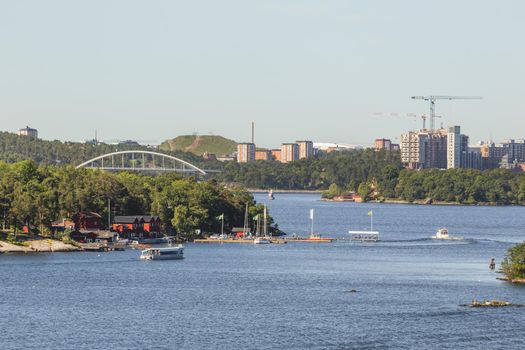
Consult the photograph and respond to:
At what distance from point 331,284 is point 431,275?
27.5ft

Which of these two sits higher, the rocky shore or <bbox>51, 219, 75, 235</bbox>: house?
<bbox>51, 219, 75, 235</bbox>: house

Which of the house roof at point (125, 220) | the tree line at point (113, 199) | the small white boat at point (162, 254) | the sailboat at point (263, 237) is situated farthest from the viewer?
the sailboat at point (263, 237)

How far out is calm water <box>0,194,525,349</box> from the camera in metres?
49.5

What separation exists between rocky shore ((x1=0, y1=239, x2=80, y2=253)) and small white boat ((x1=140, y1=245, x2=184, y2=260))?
6831 mm

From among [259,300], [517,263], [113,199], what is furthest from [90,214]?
[259,300]

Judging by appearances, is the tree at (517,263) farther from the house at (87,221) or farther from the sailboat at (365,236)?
the house at (87,221)

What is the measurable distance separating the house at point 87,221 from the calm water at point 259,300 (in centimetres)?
830

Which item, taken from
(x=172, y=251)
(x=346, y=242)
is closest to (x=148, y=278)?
(x=172, y=251)

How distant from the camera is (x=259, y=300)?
201 ft

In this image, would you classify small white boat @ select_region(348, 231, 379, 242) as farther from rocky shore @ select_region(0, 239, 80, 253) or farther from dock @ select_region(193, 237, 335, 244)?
rocky shore @ select_region(0, 239, 80, 253)

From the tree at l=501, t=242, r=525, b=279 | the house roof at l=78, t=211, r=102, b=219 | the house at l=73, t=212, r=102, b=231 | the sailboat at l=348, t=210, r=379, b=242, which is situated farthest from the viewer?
the sailboat at l=348, t=210, r=379, b=242

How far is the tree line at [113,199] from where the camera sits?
93125mm

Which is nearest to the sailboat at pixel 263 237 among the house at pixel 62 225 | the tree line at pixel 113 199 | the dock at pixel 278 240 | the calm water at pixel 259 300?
the dock at pixel 278 240

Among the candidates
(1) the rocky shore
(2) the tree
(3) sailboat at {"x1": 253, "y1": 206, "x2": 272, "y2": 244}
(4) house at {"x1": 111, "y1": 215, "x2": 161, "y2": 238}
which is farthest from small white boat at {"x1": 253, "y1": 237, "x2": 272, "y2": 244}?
(2) the tree
